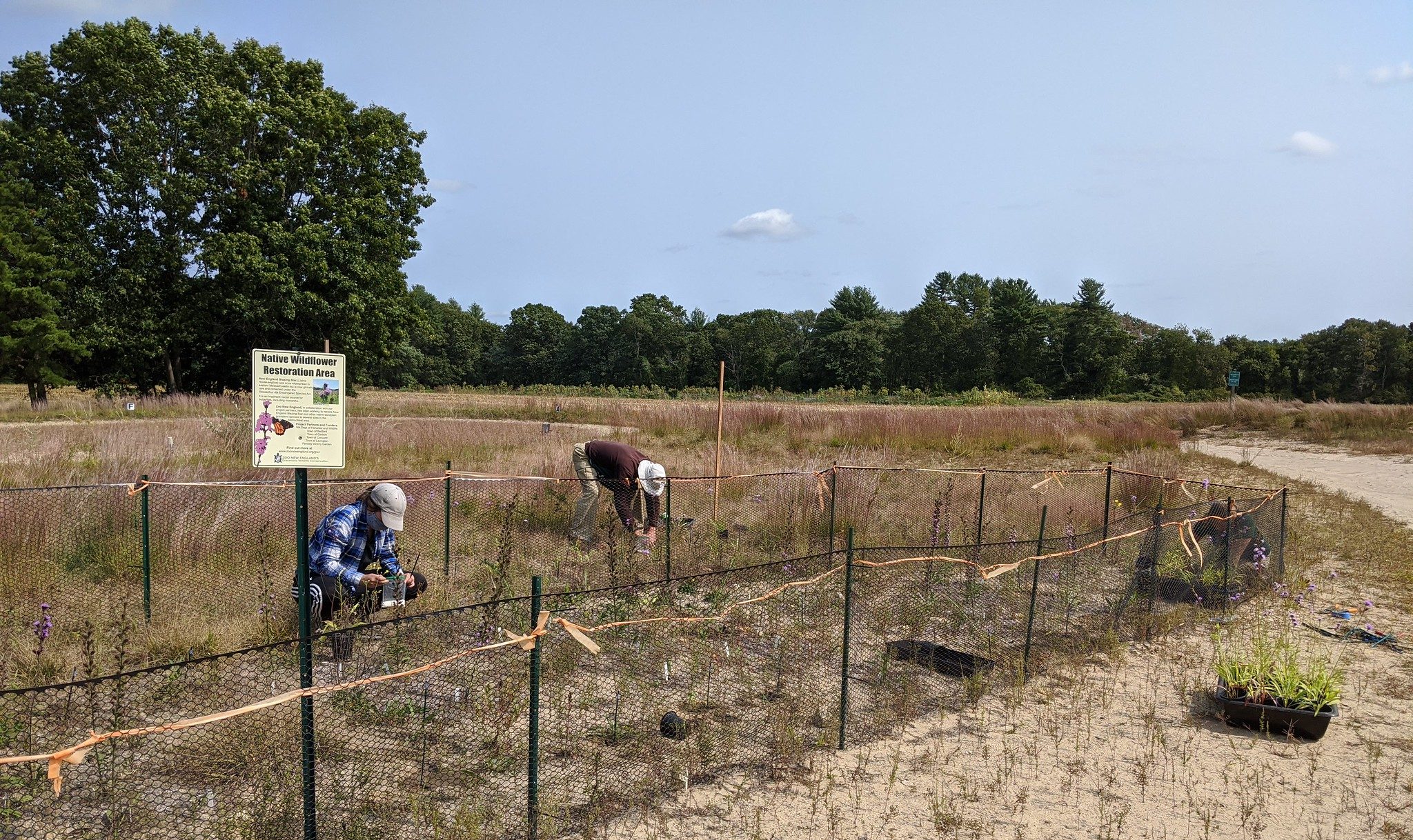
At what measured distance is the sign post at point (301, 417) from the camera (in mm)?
3691

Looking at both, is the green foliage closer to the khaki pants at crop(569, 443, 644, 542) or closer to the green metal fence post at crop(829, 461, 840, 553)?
the green metal fence post at crop(829, 461, 840, 553)

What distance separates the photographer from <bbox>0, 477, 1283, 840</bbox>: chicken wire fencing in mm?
3670

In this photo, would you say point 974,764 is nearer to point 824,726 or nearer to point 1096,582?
point 824,726

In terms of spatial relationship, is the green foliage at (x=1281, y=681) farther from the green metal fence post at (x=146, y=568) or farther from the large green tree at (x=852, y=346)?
the large green tree at (x=852, y=346)

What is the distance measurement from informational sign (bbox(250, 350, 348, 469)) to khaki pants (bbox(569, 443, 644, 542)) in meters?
5.05

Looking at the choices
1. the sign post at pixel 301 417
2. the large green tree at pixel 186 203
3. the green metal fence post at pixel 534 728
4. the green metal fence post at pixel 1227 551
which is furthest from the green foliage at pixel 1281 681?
the large green tree at pixel 186 203

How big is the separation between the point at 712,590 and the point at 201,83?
26955mm

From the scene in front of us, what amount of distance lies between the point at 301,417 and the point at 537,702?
1.56 meters

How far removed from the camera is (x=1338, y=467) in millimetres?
21281

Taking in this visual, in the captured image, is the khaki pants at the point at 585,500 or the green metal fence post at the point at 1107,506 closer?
the green metal fence post at the point at 1107,506

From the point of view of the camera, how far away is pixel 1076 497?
12.8 meters

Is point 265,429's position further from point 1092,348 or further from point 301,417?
point 1092,348

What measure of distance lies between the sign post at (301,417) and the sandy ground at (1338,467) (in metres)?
14.8

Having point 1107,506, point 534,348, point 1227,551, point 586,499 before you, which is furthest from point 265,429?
point 534,348
